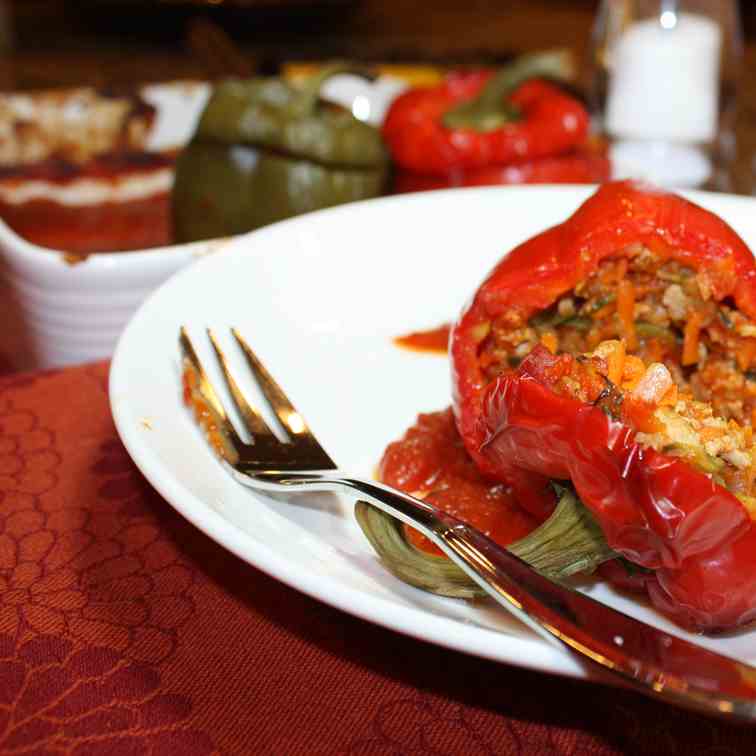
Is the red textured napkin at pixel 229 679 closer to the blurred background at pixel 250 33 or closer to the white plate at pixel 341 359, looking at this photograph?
the white plate at pixel 341 359

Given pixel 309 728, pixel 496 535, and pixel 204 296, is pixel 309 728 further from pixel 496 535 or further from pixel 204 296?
pixel 204 296

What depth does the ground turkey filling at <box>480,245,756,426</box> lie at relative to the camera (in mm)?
1265

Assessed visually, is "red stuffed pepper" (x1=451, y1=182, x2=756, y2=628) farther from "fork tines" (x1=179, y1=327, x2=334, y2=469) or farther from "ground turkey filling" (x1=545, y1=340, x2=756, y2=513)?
"fork tines" (x1=179, y1=327, x2=334, y2=469)

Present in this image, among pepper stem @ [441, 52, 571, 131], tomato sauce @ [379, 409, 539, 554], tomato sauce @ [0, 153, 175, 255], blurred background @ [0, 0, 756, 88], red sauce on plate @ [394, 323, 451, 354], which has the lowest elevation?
blurred background @ [0, 0, 756, 88]

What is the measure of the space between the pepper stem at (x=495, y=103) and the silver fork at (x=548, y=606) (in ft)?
5.51

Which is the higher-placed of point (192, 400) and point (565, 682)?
point (192, 400)

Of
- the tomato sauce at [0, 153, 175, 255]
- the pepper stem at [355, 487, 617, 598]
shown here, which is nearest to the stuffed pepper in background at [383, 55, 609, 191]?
the tomato sauce at [0, 153, 175, 255]

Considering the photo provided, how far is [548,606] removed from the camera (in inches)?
33.4

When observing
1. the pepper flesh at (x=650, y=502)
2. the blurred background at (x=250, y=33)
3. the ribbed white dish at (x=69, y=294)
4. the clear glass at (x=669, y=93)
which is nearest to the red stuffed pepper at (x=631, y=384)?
the pepper flesh at (x=650, y=502)

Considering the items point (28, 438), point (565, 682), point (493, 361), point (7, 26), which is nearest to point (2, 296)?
point (28, 438)

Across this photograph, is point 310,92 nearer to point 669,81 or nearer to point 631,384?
point 669,81

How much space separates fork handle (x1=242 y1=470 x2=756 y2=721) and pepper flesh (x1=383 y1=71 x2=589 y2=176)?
1810mm

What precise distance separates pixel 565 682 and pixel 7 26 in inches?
227

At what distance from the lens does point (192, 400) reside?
119 cm
